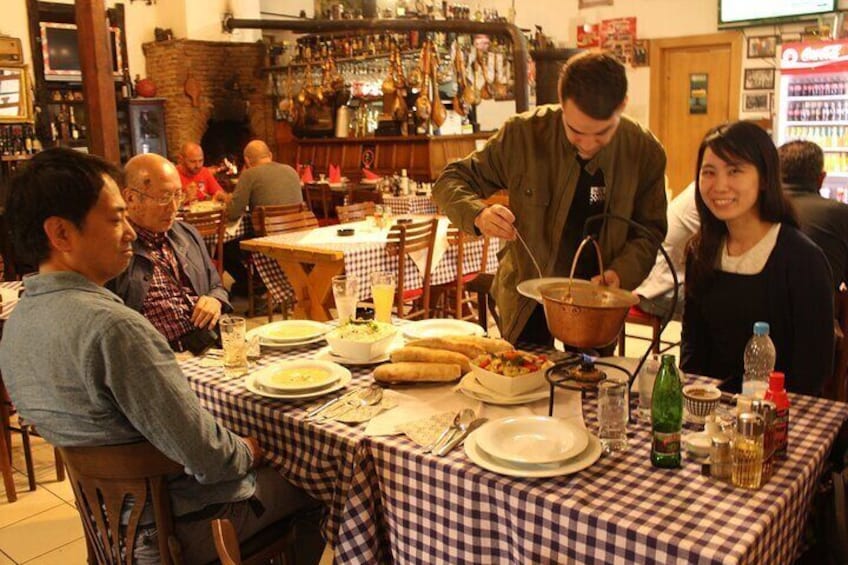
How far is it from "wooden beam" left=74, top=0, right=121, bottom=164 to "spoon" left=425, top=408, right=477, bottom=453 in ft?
10.1

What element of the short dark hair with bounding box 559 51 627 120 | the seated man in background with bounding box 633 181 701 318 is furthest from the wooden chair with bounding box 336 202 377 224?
the short dark hair with bounding box 559 51 627 120

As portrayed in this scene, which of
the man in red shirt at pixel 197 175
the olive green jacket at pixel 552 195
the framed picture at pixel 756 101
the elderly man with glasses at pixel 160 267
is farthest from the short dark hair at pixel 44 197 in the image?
the framed picture at pixel 756 101

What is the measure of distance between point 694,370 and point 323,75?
327 inches

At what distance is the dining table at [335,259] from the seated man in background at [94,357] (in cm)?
271

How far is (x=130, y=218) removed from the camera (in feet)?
9.07

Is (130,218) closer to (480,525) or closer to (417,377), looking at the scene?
(417,377)

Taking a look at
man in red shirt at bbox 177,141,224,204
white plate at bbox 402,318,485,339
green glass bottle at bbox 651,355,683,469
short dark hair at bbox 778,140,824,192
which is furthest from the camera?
man in red shirt at bbox 177,141,224,204

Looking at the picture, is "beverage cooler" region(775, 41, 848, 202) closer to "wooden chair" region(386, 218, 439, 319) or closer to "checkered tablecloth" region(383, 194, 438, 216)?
"checkered tablecloth" region(383, 194, 438, 216)

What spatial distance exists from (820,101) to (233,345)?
6.25 metres

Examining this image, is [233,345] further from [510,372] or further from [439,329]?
[510,372]

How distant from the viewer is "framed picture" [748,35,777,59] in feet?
25.1

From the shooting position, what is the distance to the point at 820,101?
6613 mm

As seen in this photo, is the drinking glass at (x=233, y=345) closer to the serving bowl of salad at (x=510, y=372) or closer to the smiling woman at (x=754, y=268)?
the serving bowl of salad at (x=510, y=372)

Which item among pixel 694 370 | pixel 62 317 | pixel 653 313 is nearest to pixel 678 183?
pixel 653 313
